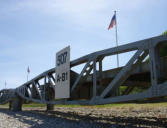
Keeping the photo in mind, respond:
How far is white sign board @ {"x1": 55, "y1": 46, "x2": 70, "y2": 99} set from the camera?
14.7 m

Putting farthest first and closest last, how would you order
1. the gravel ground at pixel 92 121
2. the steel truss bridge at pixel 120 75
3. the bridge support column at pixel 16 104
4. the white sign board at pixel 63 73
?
the bridge support column at pixel 16 104, the white sign board at pixel 63 73, the gravel ground at pixel 92 121, the steel truss bridge at pixel 120 75

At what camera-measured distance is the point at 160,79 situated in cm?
949

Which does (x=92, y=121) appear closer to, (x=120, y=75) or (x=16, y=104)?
(x=120, y=75)

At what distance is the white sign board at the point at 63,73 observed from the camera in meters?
14.7

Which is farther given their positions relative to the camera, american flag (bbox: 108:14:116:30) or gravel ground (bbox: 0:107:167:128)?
american flag (bbox: 108:14:116:30)

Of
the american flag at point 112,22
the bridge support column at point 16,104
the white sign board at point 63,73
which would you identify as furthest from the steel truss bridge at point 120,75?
the american flag at point 112,22

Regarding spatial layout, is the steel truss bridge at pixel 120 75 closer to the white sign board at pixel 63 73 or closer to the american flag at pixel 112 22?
the white sign board at pixel 63 73

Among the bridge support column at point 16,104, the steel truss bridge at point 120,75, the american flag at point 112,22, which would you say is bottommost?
the bridge support column at point 16,104

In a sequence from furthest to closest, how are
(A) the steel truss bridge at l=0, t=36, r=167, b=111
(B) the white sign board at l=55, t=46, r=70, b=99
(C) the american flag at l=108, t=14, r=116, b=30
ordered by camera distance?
(C) the american flag at l=108, t=14, r=116, b=30 → (B) the white sign board at l=55, t=46, r=70, b=99 → (A) the steel truss bridge at l=0, t=36, r=167, b=111

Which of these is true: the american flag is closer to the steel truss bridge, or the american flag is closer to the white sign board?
the steel truss bridge

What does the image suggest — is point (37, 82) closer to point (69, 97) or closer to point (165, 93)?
point (69, 97)

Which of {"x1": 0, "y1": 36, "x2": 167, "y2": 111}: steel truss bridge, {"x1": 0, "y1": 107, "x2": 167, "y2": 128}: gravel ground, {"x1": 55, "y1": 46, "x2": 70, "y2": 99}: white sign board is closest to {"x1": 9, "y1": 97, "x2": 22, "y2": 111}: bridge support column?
{"x1": 0, "y1": 36, "x2": 167, "y2": 111}: steel truss bridge

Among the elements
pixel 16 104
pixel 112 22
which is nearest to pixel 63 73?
pixel 16 104

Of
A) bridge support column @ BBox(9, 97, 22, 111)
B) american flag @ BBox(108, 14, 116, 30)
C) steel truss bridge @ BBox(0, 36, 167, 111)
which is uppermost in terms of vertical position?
american flag @ BBox(108, 14, 116, 30)
